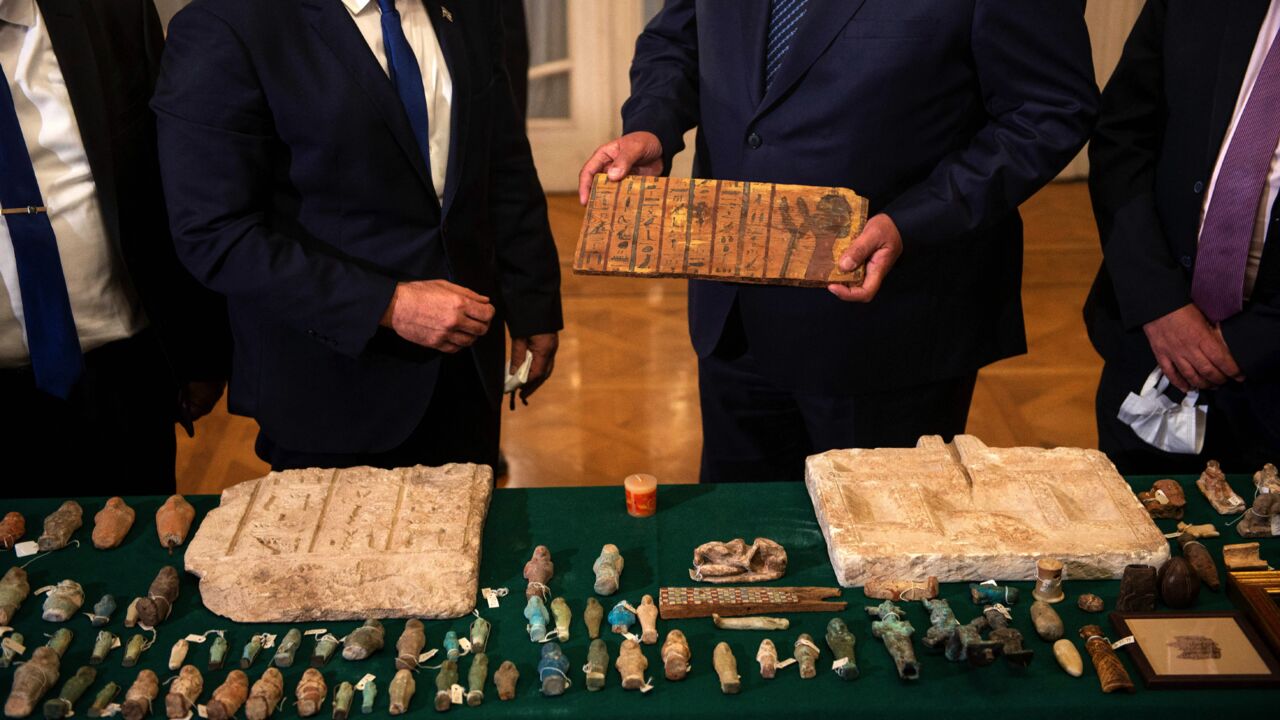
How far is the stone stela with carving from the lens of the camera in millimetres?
2436

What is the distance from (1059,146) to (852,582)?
112 centimetres

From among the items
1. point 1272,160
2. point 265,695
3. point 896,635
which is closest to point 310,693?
point 265,695

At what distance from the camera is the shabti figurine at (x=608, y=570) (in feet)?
7.33

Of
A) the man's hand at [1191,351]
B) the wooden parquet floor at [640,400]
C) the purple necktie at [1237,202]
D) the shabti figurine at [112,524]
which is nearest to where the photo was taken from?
the shabti figurine at [112,524]

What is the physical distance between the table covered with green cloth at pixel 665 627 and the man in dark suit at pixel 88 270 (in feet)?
1.26

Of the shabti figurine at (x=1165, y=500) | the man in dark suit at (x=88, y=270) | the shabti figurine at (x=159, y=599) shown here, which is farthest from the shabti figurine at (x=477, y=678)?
the shabti figurine at (x=1165, y=500)

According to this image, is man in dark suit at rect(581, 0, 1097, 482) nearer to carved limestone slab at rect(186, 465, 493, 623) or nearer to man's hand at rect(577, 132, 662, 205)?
man's hand at rect(577, 132, 662, 205)

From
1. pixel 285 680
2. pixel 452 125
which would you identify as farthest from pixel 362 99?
pixel 285 680

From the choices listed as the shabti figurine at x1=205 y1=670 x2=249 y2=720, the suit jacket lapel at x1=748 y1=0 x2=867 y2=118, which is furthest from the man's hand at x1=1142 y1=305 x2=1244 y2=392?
the shabti figurine at x1=205 y1=670 x2=249 y2=720

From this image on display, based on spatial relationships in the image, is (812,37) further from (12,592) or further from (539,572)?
(12,592)

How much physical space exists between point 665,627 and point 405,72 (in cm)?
138

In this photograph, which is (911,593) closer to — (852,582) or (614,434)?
(852,582)

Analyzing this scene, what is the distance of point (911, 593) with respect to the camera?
221 centimetres

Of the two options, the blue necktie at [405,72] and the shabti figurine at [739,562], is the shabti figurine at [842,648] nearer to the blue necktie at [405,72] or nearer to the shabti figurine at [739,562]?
the shabti figurine at [739,562]
